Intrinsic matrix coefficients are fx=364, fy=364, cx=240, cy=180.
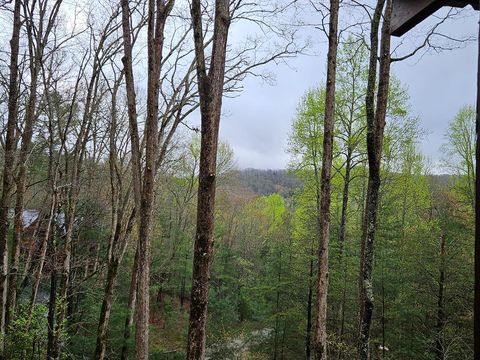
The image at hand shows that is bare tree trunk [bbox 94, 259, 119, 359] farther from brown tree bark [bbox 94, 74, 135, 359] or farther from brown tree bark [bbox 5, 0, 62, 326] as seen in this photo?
brown tree bark [bbox 5, 0, 62, 326]

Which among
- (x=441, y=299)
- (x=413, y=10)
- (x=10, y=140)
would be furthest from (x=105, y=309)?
(x=441, y=299)

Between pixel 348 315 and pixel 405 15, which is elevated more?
pixel 405 15

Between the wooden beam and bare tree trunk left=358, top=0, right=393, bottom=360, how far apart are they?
11.7 ft

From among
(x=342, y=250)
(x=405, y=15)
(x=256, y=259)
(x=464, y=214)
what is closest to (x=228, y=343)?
(x=342, y=250)

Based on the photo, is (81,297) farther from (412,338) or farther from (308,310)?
(412,338)

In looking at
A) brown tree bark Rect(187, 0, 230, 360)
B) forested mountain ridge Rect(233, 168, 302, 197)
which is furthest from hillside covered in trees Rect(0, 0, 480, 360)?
forested mountain ridge Rect(233, 168, 302, 197)

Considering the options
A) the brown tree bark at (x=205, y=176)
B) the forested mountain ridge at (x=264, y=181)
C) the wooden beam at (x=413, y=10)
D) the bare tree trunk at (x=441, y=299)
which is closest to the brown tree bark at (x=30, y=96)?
the brown tree bark at (x=205, y=176)

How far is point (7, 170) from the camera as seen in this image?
7.10 metres

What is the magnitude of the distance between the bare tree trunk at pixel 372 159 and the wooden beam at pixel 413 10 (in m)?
3.56

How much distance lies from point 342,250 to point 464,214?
178 inches

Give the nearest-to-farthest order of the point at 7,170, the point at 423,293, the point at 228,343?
the point at 7,170 → the point at 423,293 → the point at 228,343

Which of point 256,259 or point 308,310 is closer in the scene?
point 308,310

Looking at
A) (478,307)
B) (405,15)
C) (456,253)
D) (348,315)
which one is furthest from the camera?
(348,315)

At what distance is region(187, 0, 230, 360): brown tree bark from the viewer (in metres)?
3.88
